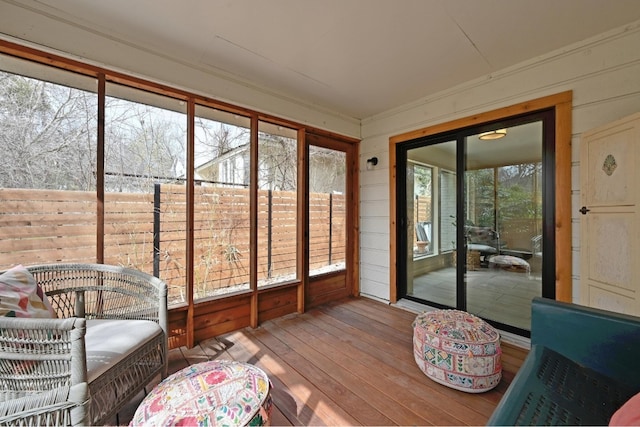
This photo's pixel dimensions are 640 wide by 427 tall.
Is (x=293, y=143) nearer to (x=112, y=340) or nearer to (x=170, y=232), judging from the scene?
(x=170, y=232)

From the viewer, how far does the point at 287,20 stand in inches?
73.2

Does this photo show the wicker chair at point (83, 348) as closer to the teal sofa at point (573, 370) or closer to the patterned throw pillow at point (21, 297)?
the patterned throw pillow at point (21, 297)

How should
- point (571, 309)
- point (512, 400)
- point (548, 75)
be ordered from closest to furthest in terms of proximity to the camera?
point (512, 400) → point (571, 309) → point (548, 75)

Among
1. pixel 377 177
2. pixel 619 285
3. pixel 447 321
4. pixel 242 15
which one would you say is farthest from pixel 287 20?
pixel 619 285

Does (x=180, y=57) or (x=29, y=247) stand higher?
(x=180, y=57)

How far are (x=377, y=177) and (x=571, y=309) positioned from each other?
2.54m

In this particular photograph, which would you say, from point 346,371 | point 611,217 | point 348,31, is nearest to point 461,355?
point 346,371

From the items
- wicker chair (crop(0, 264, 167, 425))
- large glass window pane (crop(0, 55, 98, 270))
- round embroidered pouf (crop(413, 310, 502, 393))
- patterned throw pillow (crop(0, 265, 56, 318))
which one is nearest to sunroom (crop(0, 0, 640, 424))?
large glass window pane (crop(0, 55, 98, 270))

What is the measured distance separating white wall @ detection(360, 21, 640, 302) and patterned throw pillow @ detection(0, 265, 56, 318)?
10.3 feet

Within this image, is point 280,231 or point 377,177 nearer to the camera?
point 280,231

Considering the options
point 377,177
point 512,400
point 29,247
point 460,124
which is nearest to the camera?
point 512,400

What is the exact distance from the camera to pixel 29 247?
1.79 m

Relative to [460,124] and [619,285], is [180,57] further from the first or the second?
[619,285]

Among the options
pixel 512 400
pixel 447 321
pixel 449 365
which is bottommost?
pixel 449 365
